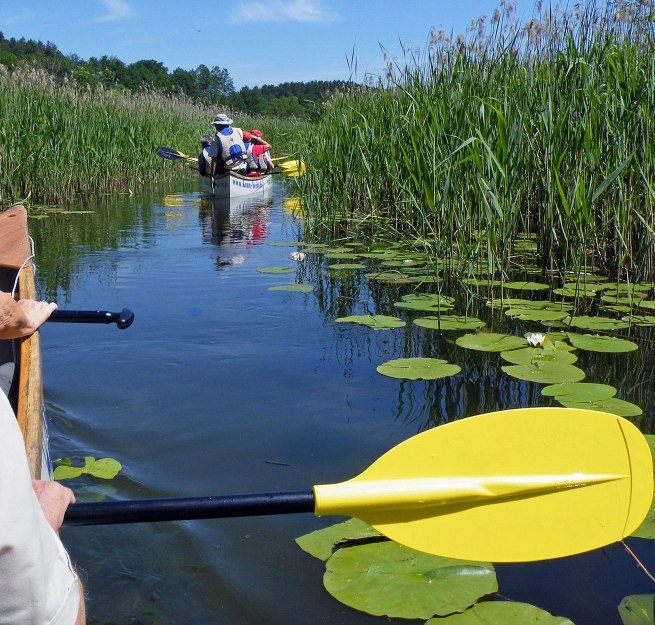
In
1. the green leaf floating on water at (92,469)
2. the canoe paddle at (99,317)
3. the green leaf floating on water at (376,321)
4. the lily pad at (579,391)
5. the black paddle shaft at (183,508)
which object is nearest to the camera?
the black paddle shaft at (183,508)

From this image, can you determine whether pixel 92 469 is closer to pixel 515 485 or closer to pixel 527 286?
pixel 515 485

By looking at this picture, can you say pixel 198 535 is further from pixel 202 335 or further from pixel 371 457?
pixel 202 335

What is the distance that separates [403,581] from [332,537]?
0.97 ft

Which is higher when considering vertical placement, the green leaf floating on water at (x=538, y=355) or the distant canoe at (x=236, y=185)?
the distant canoe at (x=236, y=185)

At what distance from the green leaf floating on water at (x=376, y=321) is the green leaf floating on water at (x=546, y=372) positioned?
904 millimetres

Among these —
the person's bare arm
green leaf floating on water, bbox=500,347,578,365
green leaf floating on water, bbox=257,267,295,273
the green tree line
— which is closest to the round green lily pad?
green leaf floating on water, bbox=257,267,295,273

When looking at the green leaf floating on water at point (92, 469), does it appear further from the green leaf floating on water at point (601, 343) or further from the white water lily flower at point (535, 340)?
the green leaf floating on water at point (601, 343)

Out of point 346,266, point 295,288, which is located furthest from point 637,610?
point 346,266

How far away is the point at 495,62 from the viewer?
178 inches

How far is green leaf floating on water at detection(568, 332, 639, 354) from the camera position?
3436 millimetres

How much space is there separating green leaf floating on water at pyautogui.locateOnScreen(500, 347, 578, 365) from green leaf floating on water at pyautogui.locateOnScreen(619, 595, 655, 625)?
156cm

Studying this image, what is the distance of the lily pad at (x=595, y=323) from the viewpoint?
381 cm

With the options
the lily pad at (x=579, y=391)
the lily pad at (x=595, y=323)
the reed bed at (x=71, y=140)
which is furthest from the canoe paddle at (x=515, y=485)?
the reed bed at (x=71, y=140)

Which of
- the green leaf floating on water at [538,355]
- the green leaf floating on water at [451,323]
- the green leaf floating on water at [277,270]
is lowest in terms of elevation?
the green leaf floating on water at [538,355]
